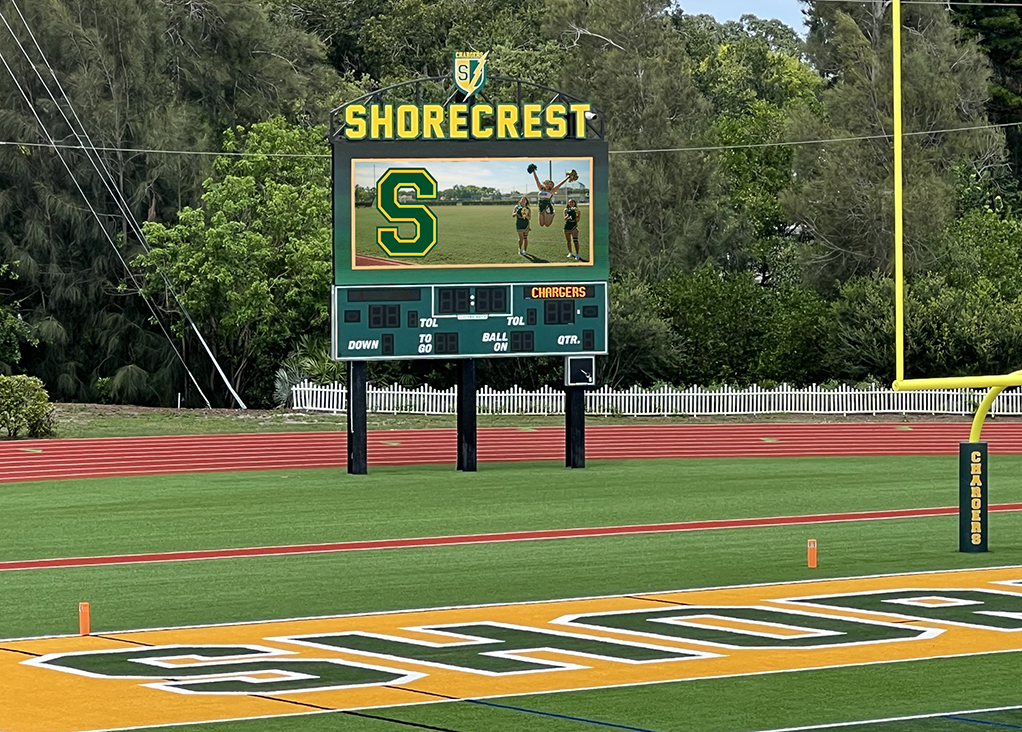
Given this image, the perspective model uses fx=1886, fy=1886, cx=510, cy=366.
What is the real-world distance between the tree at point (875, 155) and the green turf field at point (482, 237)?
77.5 ft

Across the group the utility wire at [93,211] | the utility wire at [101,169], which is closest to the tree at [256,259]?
the utility wire at [101,169]

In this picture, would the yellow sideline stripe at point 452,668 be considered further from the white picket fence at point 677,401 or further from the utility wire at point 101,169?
the utility wire at point 101,169

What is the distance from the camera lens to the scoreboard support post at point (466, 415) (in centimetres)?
3697

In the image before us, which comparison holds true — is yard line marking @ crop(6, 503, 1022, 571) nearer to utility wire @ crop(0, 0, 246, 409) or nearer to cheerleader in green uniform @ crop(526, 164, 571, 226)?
cheerleader in green uniform @ crop(526, 164, 571, 226)

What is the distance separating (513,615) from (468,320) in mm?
18329

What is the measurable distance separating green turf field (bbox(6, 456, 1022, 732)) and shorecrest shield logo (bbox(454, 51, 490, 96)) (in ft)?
24.9

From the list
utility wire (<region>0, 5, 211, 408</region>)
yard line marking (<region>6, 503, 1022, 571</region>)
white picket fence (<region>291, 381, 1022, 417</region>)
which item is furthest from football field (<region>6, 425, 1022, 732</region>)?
utility wire (<region>0, 5, 211, 408</region>)

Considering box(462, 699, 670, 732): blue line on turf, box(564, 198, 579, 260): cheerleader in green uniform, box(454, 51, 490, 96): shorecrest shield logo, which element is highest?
box(454, 51, 490, 96): shorecrest shield logo

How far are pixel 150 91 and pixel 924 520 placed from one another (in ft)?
133

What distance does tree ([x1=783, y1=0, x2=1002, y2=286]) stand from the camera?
5794 cm

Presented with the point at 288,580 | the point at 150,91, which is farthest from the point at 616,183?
the point at 288,580

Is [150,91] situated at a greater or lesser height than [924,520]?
greater

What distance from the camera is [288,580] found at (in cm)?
2053

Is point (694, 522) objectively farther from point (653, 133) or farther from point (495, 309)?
point (653, 133)
